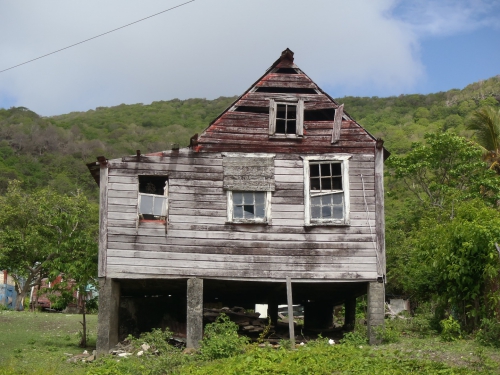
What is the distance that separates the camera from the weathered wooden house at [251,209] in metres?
18.1

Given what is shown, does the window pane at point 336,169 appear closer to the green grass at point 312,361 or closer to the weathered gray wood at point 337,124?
the weathered gray wood at point 337,124

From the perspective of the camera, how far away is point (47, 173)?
74812mm

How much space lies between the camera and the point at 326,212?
60.6ft

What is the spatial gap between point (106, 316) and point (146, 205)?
120 inches

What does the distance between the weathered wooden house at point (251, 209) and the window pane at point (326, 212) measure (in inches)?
1.1

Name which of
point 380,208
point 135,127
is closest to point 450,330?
point 380,208

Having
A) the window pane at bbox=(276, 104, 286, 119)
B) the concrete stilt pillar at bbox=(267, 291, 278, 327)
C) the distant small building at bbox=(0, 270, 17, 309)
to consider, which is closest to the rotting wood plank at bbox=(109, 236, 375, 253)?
the window pane at bbox=(276, 104, 286, 119)

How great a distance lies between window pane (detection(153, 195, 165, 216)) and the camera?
60.2 feet

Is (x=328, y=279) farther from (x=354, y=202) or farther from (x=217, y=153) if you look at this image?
(x=217, y=153)

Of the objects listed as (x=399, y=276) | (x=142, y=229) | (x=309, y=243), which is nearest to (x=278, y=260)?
→ (x=309, y=243)

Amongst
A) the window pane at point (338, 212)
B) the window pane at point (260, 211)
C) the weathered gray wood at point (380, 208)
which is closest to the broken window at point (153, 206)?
the window pane at point (260, 211)

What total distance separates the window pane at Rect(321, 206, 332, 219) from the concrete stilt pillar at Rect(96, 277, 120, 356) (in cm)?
585

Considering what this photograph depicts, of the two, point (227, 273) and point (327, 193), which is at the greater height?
point (327, 193)

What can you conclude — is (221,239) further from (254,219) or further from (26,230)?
(26,230)
